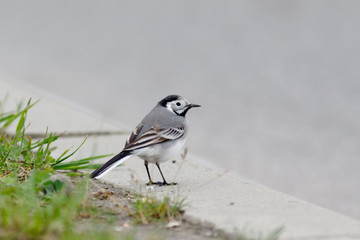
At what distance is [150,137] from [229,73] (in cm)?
471

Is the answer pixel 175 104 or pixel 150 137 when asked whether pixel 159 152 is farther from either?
pixel 175 104

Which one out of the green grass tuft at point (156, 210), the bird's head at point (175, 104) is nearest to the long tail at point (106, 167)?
the green grass tuft at point (156, 210)

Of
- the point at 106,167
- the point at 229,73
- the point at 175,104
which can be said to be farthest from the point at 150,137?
the point at 229,73

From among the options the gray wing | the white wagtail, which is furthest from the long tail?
the gray wing

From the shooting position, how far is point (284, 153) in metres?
8.27

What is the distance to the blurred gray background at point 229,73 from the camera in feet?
26.7

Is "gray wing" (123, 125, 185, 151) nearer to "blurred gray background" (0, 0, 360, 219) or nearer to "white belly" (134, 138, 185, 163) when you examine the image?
"white belly" (134, 138, 185, 163)

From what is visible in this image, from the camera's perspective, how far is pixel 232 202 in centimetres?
538

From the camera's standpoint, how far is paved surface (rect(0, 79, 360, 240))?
4.66 m

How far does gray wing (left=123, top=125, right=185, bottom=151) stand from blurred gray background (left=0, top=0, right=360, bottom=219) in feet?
4.49

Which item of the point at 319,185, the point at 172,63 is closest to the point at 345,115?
the point at 319,185

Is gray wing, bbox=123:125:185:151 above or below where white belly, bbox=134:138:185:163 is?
above

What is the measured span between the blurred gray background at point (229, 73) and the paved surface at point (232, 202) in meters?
0.86

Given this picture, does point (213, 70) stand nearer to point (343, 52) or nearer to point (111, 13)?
point (343, 52)
